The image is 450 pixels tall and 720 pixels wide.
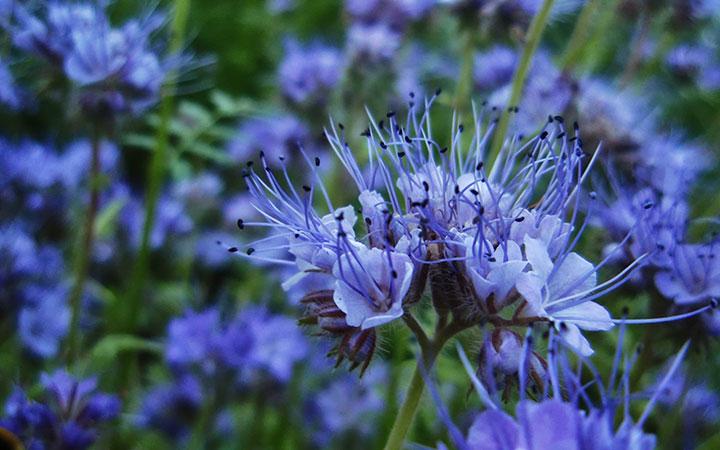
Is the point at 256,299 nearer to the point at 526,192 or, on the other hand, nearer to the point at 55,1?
the point at 55,1

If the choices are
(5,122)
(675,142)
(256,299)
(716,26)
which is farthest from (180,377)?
(716,26)

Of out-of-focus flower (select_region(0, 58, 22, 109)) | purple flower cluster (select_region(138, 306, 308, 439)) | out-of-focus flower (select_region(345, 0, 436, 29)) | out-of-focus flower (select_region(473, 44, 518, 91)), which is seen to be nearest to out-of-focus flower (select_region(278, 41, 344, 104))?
out-of-focus flower (select_region(345, 0, 436, 29))

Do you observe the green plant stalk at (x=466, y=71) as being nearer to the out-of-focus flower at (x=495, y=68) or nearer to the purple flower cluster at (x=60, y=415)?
the out-of-focus flower at (x=495, y=68)

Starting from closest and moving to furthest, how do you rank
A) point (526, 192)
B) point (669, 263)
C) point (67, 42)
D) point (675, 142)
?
point (526, 192) < point (669, 263) < point (67, 42) < point (675, 142)

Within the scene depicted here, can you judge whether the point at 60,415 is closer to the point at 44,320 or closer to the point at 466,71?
the point at 44,320

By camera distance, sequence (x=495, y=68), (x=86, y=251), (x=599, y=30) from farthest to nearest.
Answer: (x=495, y=68) < (x=599, y=30) < (x=86, y=251)

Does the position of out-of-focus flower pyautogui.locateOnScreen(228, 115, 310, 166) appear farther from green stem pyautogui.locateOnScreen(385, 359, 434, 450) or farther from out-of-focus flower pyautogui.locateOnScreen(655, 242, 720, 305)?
green stem pyautogui.locateOnScreen(385, 359, 434, 450)

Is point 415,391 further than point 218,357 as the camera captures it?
No

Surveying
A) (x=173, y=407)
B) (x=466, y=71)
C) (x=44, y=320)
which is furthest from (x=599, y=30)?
(x=44, y=320)
